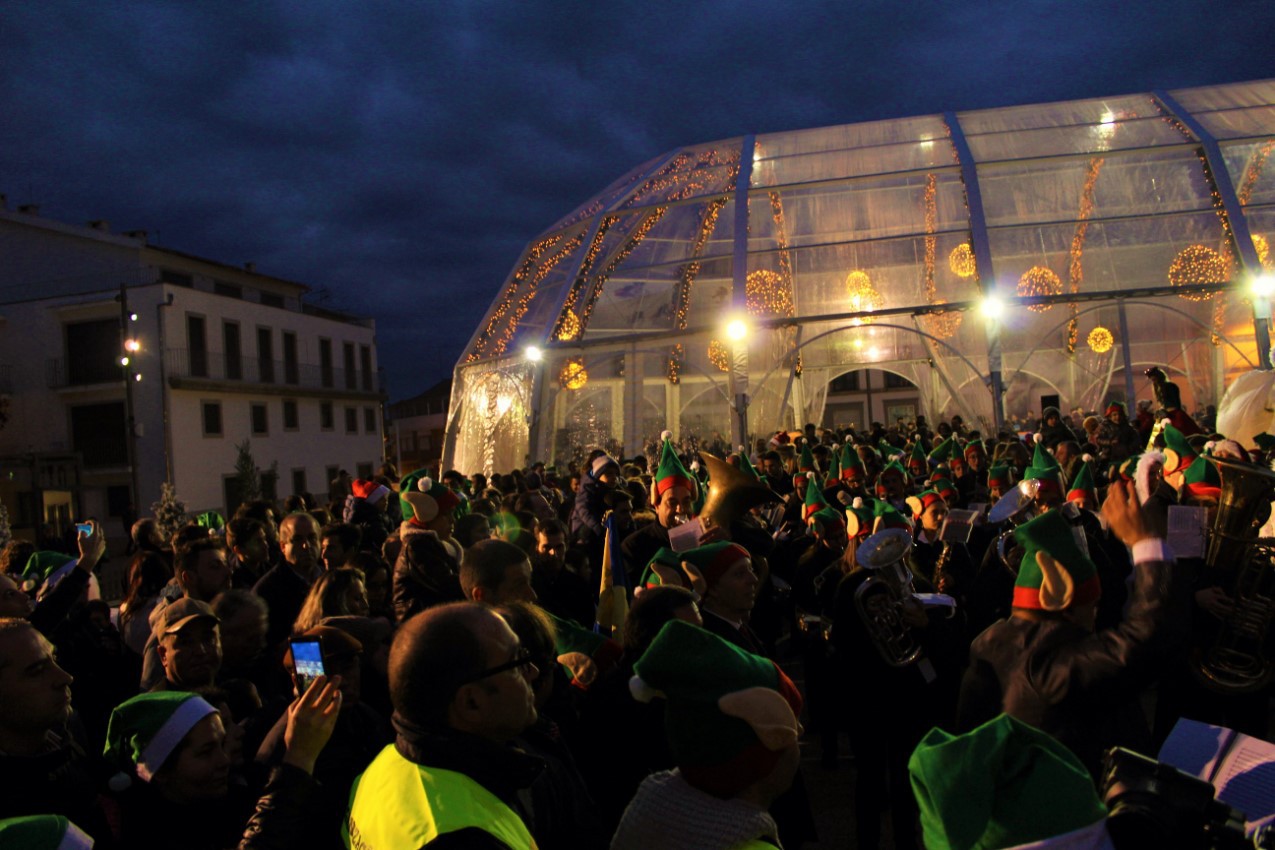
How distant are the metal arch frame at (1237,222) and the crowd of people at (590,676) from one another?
7475 mm

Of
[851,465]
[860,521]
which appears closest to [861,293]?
[851,465]

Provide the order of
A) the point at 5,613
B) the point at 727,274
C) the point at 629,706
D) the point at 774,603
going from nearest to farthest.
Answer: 1. the point at 629,706
2. the point at 5,613
3. the point at 774,603
4. the point at 727,274

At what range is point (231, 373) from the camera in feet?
101

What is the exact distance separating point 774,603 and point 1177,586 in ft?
13.0

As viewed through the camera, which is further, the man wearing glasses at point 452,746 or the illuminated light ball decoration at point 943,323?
the illuminated light ball decoration at point 943,323

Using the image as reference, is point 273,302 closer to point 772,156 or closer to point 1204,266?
point 772,156

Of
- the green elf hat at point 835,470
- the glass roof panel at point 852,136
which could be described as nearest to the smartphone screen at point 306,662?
the green elf hat at point 835,470

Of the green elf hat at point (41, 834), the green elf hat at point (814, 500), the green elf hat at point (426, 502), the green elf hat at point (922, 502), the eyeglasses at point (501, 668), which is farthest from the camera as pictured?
the green elf hat at point (814, 500)

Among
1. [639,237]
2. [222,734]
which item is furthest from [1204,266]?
[222,734]

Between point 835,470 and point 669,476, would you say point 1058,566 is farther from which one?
point 835,470

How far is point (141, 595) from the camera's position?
4656mm

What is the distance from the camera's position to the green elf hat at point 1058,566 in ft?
9.38

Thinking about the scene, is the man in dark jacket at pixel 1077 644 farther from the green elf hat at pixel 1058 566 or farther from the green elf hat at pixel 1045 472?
the green elf hat at pixel 1045 472

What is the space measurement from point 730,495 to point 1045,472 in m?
1.83
